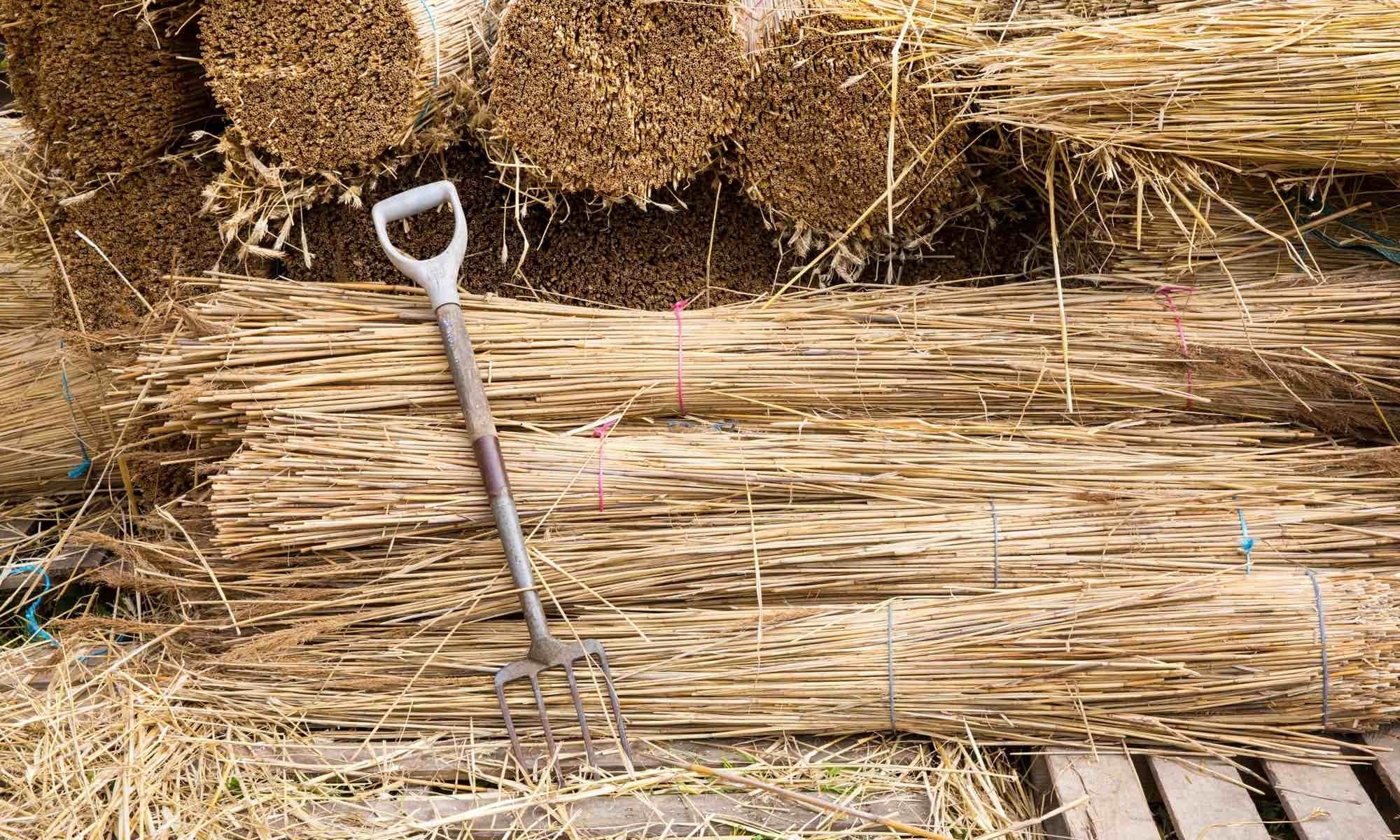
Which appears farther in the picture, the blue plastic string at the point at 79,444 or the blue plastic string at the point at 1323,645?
the blue plastic string at the point at 79,444

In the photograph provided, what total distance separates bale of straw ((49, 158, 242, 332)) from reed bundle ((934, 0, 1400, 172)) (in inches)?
70.8

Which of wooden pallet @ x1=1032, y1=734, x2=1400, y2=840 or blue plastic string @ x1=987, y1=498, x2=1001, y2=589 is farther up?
blue plastic string @ x1=987, y1=498, x2=1001, y2=589

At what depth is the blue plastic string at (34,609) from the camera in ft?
8.04

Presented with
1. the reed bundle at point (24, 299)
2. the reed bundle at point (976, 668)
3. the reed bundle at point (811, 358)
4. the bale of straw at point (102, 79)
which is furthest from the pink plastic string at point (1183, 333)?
the reed bundle at point (24, 299)

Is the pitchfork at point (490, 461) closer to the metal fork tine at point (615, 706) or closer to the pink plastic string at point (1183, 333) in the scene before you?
the metal fork tine at point (615, 706)

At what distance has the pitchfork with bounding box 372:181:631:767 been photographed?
2004 millimetres

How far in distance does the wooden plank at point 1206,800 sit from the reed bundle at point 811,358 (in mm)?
767

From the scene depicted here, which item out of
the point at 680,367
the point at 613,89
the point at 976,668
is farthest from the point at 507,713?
the point at 613,89

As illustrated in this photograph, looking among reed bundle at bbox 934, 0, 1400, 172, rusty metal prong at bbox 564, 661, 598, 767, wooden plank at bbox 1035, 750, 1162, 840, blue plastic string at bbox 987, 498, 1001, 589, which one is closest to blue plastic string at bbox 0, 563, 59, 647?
rusty metal prong at bbox 564, 661, 598, 767

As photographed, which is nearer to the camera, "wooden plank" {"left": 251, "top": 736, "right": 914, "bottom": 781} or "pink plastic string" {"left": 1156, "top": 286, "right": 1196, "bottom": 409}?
"wooden plank" {"left": 251, "top": 736, "right": 914, "bottom": 781}

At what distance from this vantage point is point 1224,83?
2064 millimetres

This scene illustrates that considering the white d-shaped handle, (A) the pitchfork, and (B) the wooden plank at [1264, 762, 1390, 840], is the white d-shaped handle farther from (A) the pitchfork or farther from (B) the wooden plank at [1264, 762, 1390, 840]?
(B) the wooden plank at [1264, 762, 1390, 840]

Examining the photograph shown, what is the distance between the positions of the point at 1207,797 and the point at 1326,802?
8.8 inches

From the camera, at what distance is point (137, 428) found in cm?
243
